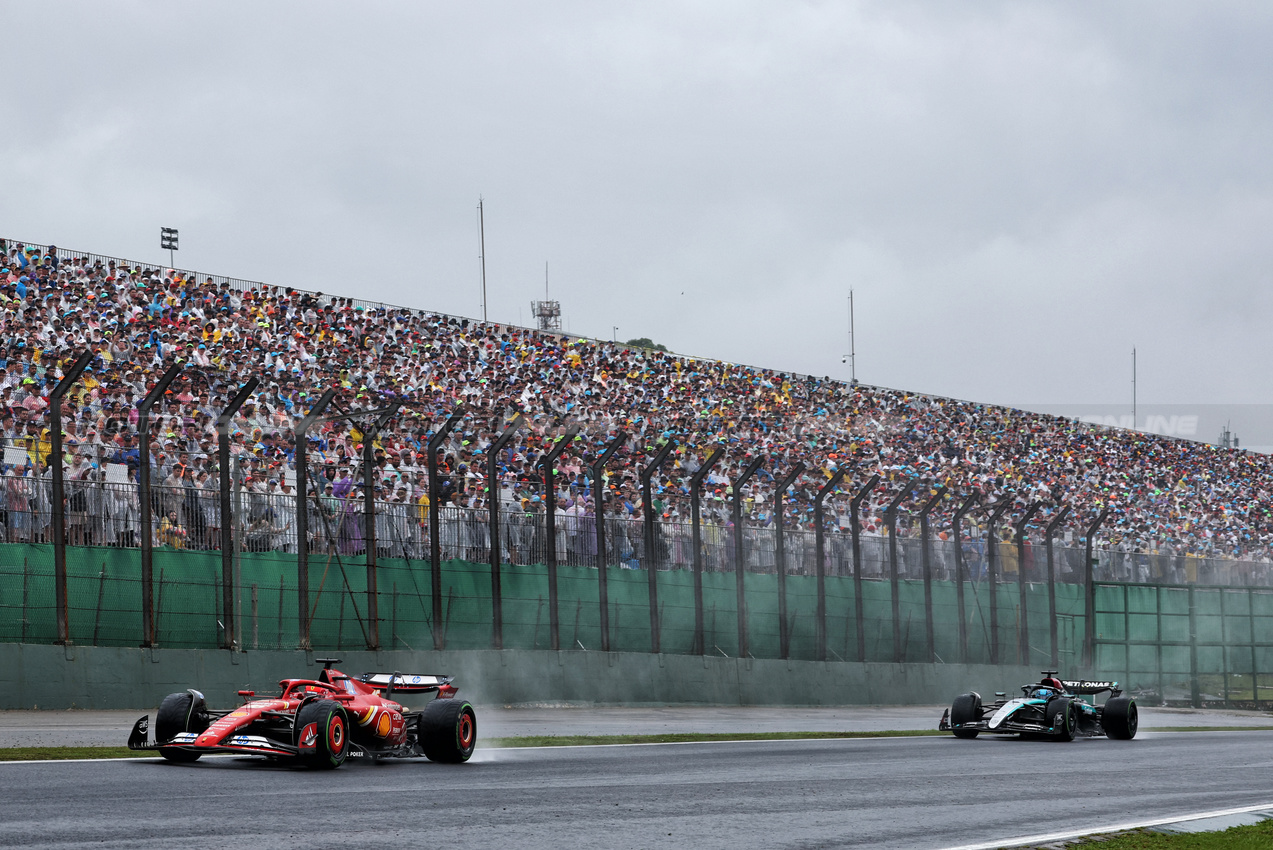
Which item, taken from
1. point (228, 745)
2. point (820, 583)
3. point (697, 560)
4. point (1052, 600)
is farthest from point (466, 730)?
point (1052, 600)

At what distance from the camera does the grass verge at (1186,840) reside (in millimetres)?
9102

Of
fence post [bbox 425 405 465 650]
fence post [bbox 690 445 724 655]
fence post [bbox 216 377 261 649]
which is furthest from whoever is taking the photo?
fence post [bbox 690 445 724 655]

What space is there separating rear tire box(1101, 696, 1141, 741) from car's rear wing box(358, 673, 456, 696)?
1143 centimetres

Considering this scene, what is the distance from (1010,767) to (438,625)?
36.0 feet

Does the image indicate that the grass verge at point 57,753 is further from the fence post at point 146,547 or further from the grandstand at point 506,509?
the fence post at point 146,547

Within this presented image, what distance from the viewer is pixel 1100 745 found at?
2008 centimetres

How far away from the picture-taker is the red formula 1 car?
12.2 metres

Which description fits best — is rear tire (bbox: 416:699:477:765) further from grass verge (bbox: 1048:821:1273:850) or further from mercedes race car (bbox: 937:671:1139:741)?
mercedes race car (bbox: 937:671:1139:741)

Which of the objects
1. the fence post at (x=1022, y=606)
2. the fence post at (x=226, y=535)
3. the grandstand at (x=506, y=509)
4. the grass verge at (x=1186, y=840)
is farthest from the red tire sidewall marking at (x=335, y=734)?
the fence post at (x=1022, y=606)

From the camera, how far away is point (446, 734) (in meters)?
13.9

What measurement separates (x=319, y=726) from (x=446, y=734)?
170cm

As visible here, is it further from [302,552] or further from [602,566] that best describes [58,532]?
[602,566]

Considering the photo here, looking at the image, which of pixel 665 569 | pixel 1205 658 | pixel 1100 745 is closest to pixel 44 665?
pixel 665 569

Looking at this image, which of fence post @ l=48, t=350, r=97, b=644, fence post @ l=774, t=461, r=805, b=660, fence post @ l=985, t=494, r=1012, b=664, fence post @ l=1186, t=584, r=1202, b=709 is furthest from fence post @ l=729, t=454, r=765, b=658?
fence post @ l=1186, t=584, r=1202, b=709
